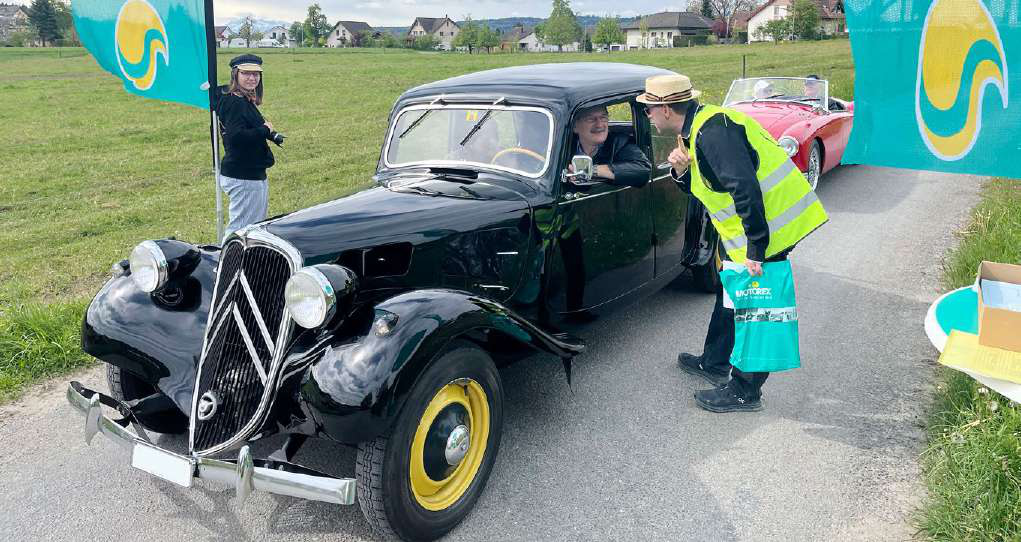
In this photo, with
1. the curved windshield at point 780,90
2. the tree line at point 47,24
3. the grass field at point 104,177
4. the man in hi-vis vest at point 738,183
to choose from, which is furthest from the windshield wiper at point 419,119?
the tree line at point 47,24

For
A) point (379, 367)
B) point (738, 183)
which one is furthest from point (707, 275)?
point (379, 367)

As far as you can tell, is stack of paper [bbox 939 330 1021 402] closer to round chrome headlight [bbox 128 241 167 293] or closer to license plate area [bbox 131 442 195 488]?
license plate area [bbox 131 442 195 488]

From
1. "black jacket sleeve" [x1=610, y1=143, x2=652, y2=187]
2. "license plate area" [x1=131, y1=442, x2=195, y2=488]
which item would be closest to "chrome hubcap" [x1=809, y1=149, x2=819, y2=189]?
"black jacket sleeve" [x1=610, y1=143, x2=652, y2=187]

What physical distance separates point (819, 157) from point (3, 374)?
856 cm

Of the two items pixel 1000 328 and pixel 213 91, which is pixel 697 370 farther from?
pixel 213 91

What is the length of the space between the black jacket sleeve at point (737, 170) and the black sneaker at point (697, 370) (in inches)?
39.6

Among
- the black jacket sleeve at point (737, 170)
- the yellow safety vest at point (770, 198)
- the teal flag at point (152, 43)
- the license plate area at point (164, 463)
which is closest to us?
the license plate area at point (164, 463)

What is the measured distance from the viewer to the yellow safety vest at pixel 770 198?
3859 millimetres

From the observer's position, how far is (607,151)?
472 cm

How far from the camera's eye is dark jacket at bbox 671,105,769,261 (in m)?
3.72

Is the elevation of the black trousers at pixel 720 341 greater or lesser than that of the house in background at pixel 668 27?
lesser

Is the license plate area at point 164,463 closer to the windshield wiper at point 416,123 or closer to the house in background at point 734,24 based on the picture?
the windshield wiper at point 416,123

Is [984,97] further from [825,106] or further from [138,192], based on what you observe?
[138,192]

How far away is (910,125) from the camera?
12.0 ft
